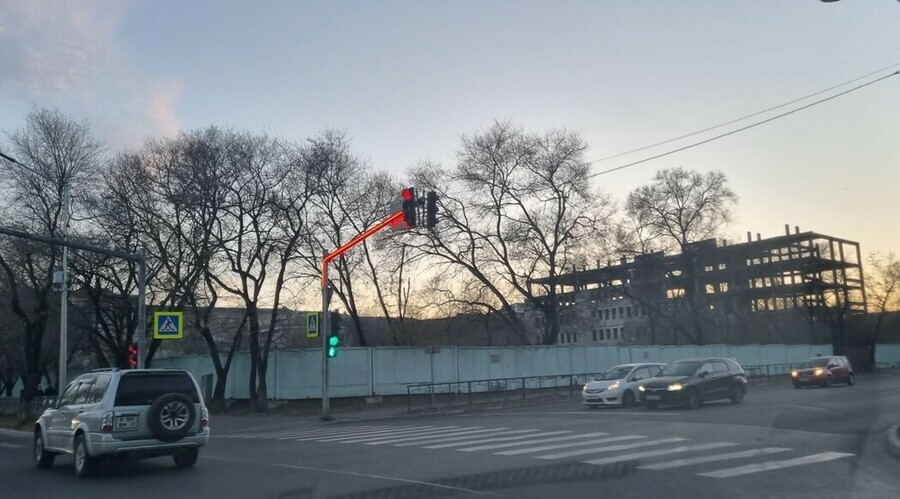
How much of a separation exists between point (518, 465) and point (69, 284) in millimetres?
31915

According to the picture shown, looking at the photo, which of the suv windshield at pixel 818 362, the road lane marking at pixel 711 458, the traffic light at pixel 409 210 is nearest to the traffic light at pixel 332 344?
the traffic light at pixel 409 210

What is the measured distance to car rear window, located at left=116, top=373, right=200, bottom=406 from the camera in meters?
14.5

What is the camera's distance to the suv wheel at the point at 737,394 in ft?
92.5

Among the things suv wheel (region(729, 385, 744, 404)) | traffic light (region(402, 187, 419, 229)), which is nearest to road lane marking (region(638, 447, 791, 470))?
traffic light (region(402, 187, 419, 229))

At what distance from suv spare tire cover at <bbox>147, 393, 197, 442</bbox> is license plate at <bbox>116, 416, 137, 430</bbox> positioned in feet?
0.83

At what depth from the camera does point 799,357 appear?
6675cm

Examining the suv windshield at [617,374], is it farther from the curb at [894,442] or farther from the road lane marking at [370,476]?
the road lane marking at [370,476]

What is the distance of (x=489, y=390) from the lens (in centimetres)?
4191

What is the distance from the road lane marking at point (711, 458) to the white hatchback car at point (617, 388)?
1444 cm

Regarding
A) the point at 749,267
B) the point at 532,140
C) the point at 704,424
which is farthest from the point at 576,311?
the point at 704,424

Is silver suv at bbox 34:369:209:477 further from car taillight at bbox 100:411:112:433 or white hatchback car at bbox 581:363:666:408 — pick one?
white hatchback car at bbox 581:363:666:408

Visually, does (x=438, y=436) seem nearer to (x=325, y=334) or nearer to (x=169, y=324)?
(x=325, y=334)

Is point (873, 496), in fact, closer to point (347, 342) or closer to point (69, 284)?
point (69, 284)

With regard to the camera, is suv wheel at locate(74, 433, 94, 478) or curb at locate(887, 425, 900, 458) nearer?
suv wheel at locate(74, 433, 94, 478)
